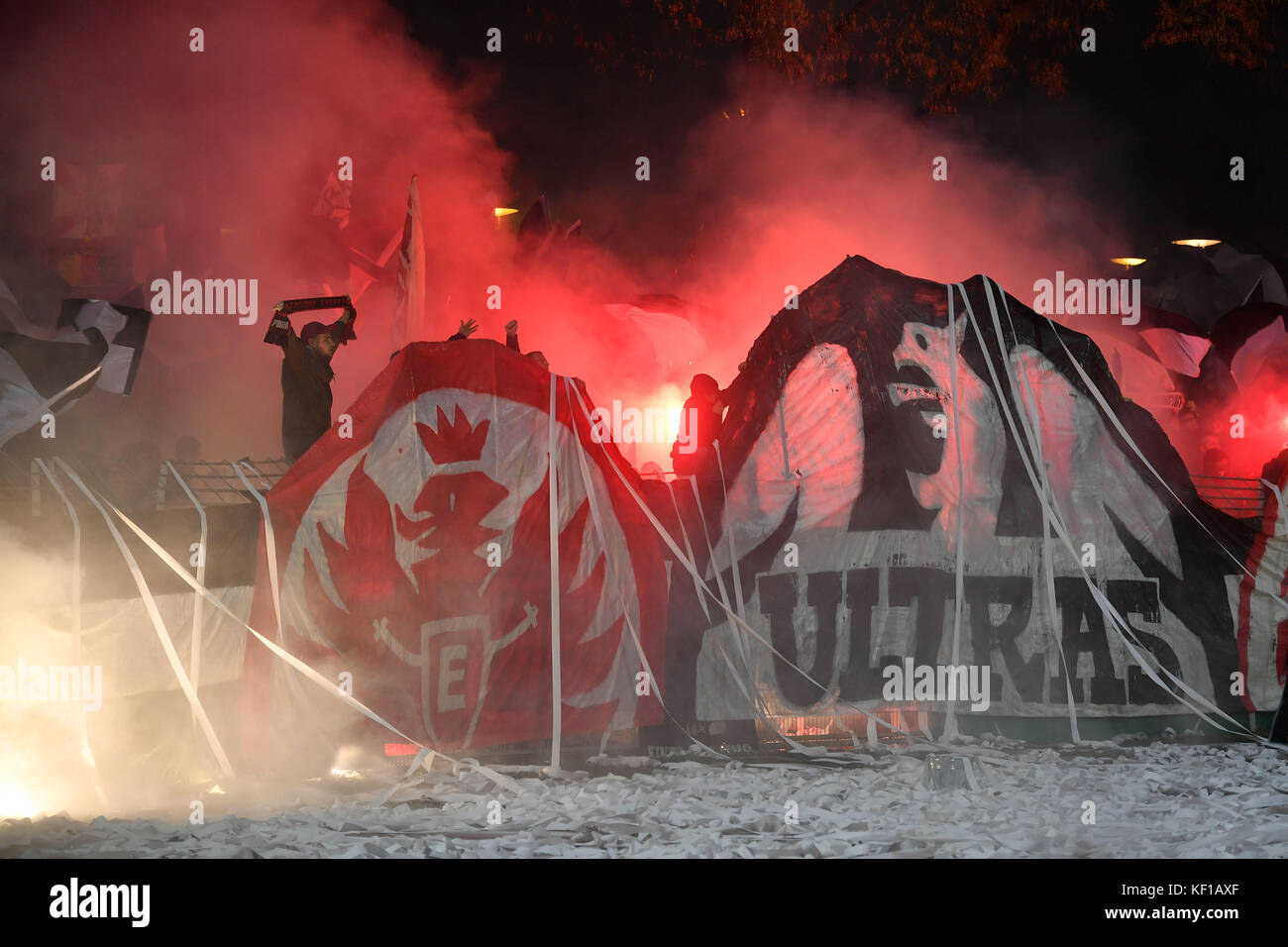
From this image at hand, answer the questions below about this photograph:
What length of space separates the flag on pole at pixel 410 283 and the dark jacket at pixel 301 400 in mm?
4696

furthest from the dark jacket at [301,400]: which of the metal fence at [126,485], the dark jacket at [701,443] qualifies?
the dark jacket at [701,443]

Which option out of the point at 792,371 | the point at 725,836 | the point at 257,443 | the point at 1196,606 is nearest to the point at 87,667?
the point at 725,836

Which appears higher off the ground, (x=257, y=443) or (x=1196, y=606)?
(x=257, y=443)

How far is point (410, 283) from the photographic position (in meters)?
12.0

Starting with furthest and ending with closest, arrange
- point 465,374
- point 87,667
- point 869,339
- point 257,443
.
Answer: point 257,443 → point 869,339 → point 465,374 → point 87,667

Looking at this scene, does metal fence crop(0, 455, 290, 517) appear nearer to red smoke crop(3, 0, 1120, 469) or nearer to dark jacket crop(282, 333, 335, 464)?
dark jacket crop(282, 333, 335, 464)

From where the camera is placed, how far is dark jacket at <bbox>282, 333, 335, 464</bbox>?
23.1 feet

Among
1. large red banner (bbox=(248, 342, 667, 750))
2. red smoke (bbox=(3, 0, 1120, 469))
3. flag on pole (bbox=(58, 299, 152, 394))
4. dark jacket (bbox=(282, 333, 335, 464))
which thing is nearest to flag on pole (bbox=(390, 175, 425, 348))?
red smoke (bbox=(3, 0, 1120, 469))

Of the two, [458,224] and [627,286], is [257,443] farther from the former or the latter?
[627,286]

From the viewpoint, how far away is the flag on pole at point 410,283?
11.9 metres

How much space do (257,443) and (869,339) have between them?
8.47 metres

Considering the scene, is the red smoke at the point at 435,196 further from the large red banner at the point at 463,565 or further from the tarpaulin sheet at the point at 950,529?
the tarpaulin sheet at the point at 950,529

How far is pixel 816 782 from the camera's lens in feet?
18.1

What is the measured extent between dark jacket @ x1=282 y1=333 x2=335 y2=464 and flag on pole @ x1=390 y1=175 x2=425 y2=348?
4.70m
